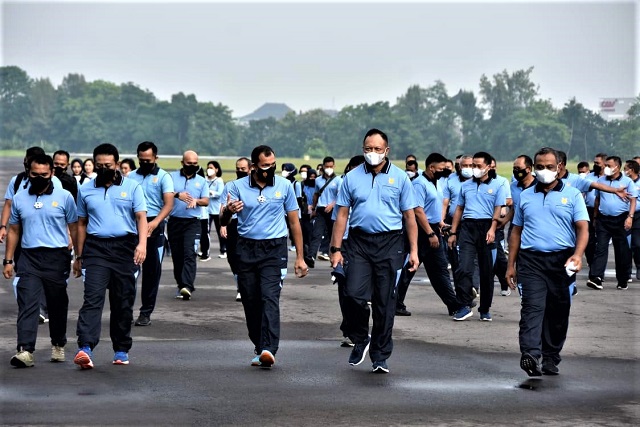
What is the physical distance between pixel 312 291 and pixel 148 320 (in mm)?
4517

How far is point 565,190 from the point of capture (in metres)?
10.5

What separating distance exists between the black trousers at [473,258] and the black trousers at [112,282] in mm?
4861

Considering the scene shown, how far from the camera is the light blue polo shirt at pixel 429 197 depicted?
47.2 ft

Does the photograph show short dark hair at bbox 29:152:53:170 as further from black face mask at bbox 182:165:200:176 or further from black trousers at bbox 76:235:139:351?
black face mask at bbox 182:165:200:176

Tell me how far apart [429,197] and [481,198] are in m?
0.64

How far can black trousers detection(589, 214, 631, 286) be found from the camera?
18297 millimetres

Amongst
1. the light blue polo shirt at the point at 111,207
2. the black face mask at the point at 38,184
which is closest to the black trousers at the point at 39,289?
the light blue polo shirt at the point at 111,207

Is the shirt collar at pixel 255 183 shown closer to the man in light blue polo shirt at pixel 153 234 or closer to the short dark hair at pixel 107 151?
the short dark hair at pixel 107 151

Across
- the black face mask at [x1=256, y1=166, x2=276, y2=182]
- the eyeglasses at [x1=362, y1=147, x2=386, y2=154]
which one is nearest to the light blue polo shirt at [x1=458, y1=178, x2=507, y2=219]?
the black face mask at [x1=256, y1=166, x2=276, y2=182]

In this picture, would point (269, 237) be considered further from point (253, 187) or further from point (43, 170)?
point (43, 170)

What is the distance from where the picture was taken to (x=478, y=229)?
569 inches

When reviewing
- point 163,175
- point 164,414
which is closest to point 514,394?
point 164,414

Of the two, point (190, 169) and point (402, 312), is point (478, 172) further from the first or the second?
point (190, 169)

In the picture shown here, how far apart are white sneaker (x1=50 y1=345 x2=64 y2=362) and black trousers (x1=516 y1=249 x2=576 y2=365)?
13.6 feet
